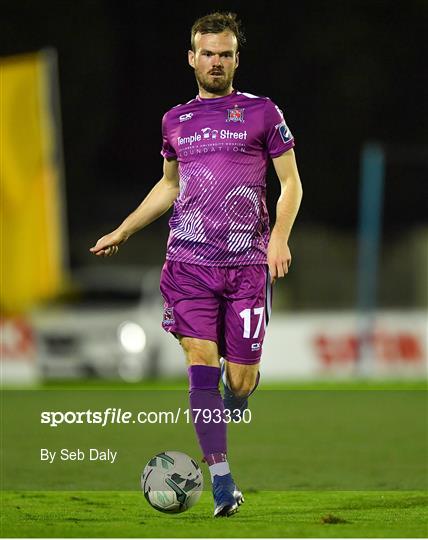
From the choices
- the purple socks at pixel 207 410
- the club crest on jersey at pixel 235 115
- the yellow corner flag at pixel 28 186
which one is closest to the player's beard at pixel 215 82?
the club crest on jersey at pixel 235 115

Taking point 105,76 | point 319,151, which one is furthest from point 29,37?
point 319,151

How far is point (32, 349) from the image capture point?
18.5 meters

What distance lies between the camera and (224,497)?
6.33 meters

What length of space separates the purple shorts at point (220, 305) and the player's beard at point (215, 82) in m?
0.87

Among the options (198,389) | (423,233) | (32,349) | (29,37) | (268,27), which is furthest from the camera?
(268,27)

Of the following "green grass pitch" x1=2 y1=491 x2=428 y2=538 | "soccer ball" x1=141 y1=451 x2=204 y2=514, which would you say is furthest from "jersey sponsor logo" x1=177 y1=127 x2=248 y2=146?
"green grass pitch" x1=2 y1=491 x2=428 y2=538

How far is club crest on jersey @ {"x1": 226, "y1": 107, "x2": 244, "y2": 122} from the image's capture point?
6.64m

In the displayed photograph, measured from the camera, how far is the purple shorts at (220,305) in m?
6.68

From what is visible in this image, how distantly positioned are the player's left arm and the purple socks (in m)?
0.58

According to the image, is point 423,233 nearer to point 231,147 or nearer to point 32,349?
point 32,349

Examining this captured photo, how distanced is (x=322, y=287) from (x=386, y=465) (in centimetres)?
1939

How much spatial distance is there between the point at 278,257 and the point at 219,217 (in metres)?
0.49
